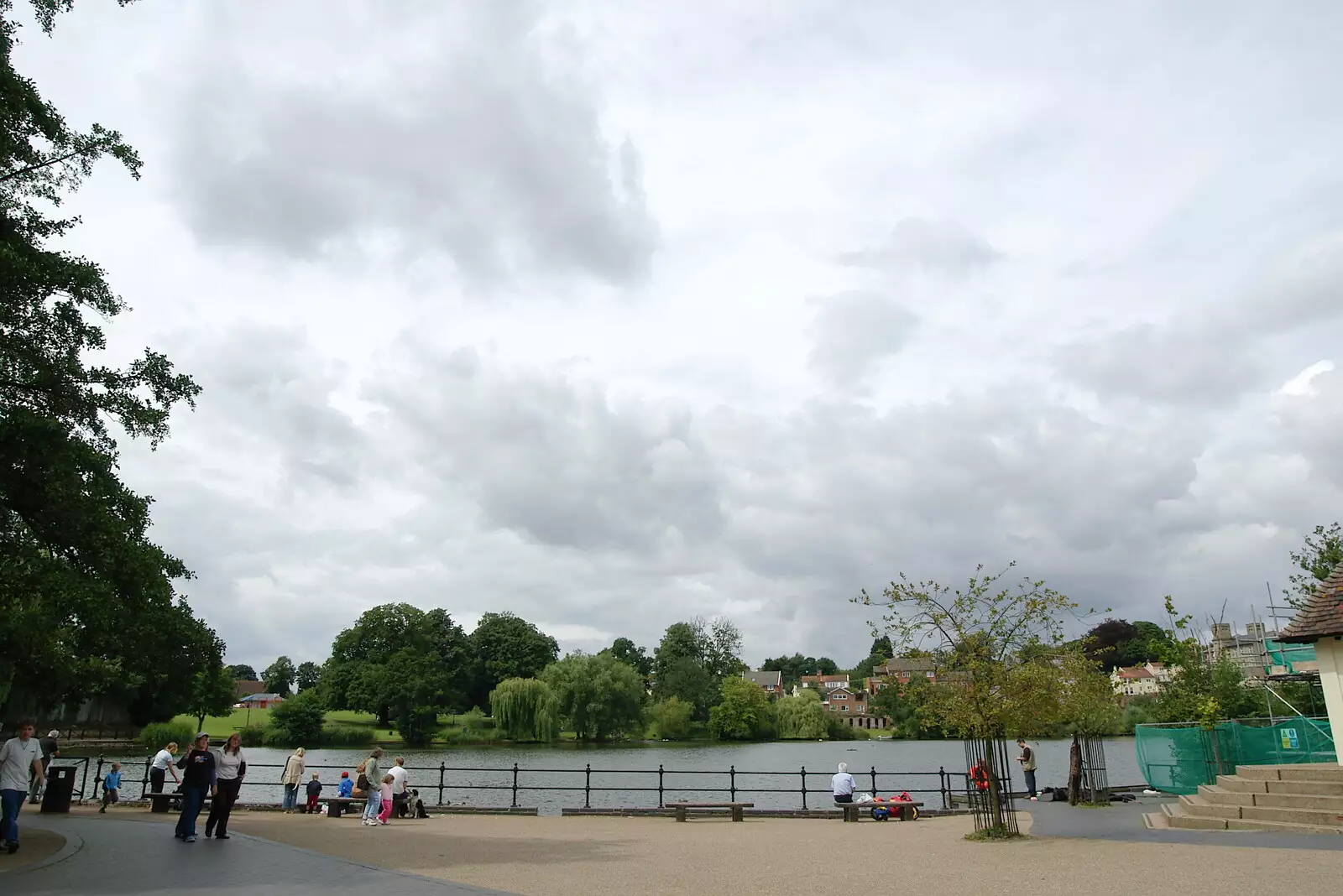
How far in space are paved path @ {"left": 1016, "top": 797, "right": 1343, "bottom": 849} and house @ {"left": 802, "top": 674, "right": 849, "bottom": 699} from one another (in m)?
144

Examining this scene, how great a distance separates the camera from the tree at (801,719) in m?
75.1

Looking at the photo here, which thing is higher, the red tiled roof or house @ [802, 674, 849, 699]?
house @ [802, 674, 849, 699]

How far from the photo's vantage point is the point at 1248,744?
2020cm

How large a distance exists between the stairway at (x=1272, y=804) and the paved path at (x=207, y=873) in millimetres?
13417

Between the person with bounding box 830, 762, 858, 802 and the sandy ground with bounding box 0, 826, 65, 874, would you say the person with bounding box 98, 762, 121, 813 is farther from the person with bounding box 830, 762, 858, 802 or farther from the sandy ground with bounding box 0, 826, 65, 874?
the person with bounding box 830, 762, 858, 802

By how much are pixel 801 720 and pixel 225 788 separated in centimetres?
6641

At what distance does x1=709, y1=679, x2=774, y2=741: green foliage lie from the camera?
244 ft

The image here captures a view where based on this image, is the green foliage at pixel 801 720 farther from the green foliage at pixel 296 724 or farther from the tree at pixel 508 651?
the green foliage at pixel 296 724

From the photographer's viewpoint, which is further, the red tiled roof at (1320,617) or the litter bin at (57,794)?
the red tiled roof at (1320,617)

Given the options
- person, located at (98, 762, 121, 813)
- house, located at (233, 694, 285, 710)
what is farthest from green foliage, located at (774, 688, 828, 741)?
house, located at (233, 694, 285, 710)

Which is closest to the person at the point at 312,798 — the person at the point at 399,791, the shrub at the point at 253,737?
the person at the point at 399,791

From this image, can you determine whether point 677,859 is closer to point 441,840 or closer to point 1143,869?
point 441,840

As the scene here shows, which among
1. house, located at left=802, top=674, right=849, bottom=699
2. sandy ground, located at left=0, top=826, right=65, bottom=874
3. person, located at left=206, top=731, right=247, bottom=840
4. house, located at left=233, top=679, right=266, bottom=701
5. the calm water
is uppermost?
house, located at left=802, top=674, right=849, bottom=699

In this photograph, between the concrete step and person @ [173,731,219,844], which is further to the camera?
the concrete step
